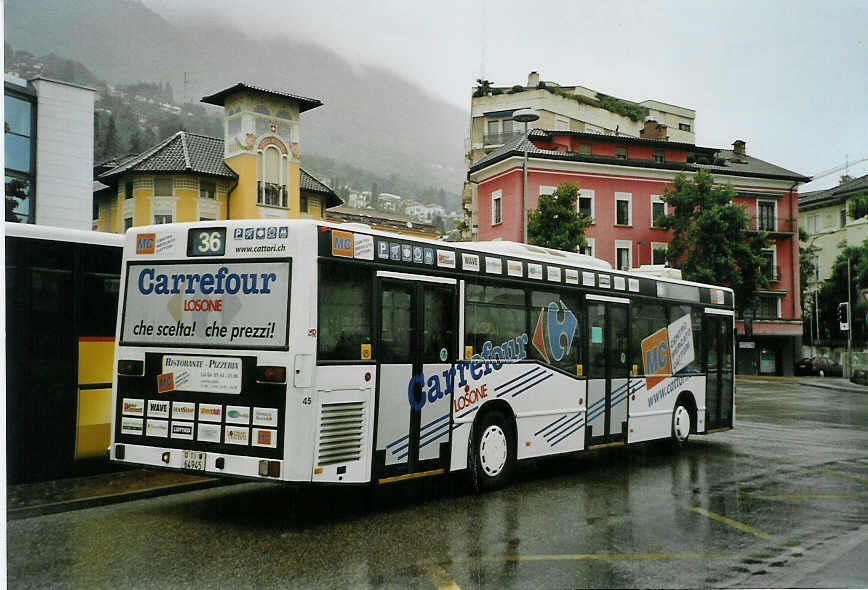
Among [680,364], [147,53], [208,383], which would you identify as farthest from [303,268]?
[680,364]

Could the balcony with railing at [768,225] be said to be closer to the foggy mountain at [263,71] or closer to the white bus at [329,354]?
the foggy mountain at [263,71]

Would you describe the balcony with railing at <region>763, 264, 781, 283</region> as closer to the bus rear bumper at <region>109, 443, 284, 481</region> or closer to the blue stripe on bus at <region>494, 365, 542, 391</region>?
the blue stripe on bus at <region>494, 365, 542, 391</region>

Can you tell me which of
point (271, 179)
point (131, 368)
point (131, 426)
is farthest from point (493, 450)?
point (271, 179)

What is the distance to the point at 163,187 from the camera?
393 inches

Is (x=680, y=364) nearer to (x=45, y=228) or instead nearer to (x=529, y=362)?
(x=529, y=362)

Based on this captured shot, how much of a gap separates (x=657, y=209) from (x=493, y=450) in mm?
37336

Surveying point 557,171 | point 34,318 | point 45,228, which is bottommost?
point 34,318

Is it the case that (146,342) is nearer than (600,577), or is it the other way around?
(600,577)

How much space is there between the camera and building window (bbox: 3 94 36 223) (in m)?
8.30

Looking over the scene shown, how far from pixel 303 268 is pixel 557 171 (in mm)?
32842

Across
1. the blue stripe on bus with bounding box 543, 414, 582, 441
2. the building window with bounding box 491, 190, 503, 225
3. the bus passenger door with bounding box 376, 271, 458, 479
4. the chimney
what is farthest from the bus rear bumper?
the building window with bounding box 491, 190, 503, 225

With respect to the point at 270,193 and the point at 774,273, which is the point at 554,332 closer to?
the point at 270,193

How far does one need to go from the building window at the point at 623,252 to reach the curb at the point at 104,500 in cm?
3187

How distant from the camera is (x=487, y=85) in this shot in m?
11.0
